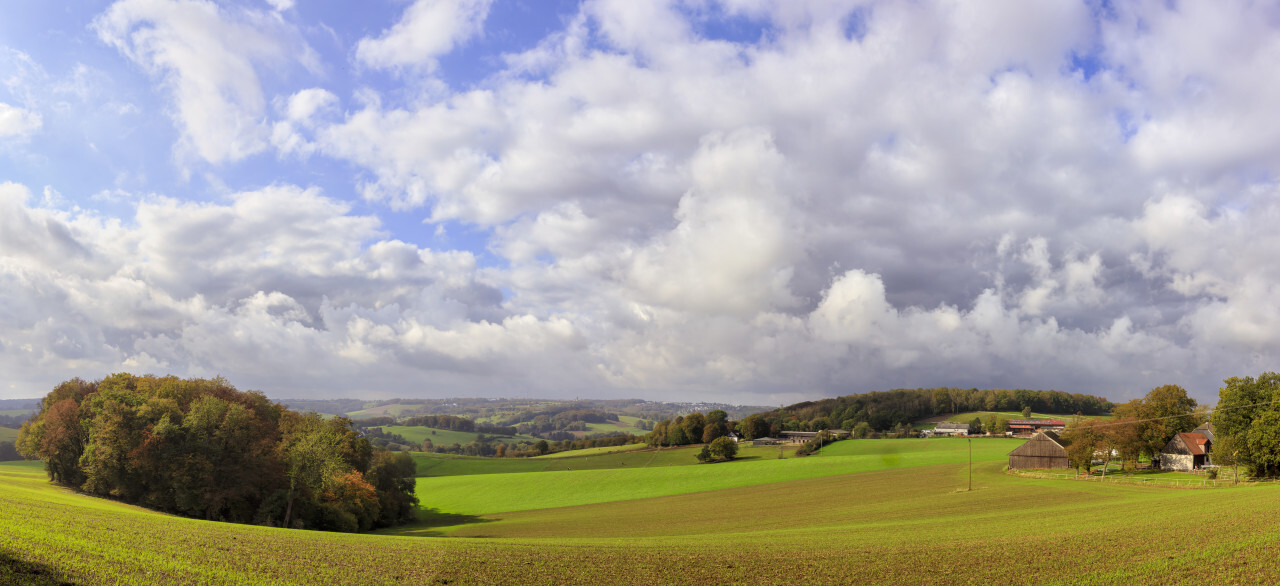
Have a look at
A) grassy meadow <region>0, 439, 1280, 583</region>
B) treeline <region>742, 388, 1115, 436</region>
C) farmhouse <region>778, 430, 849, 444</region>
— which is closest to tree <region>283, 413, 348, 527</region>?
grassy meadow <region>0, 439, 1280, 583</region>

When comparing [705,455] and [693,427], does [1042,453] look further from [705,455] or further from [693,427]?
[693,427]

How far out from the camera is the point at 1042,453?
269ft

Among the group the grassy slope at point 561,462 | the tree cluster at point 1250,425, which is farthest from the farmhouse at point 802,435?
the tree cluster at point 1250,425

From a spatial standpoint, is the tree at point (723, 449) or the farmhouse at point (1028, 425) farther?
the farmhouse at point (1028, 425)

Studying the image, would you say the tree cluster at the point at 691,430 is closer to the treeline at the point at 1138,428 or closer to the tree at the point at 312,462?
the treeline at the point at 1138,428

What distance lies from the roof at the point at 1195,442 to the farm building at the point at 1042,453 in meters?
13.2

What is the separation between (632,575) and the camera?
25.2 metres

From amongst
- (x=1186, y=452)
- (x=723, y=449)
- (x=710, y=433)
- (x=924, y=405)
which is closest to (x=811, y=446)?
(x=723, y=449)

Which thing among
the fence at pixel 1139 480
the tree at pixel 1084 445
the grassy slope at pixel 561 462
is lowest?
the grassy slope at pixel 561 462

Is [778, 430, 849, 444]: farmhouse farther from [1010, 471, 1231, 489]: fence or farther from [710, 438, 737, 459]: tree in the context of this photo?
[1010, 471, 1231, 489]: fence

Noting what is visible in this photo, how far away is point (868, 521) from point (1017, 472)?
163ft

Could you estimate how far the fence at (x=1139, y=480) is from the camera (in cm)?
5809

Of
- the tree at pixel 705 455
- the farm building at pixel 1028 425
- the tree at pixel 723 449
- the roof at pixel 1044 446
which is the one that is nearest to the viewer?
the roof at pixel 1044 446

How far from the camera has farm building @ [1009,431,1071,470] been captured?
8112cm
